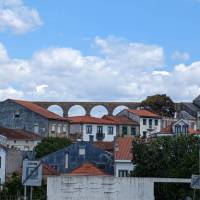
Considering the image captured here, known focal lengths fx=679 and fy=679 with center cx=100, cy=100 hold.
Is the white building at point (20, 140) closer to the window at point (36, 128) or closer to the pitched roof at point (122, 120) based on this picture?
the window at point (36, 128)

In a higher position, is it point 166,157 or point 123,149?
point 123,149

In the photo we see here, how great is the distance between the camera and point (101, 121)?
121 meters

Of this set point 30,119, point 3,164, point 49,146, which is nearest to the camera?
point 3,164

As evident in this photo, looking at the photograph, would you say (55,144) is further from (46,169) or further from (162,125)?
(162,125)

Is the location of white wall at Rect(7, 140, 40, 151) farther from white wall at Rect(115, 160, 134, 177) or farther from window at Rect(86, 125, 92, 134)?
white wall at Rect(115, 160, 134, 177)

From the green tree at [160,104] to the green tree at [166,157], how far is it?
268 ft

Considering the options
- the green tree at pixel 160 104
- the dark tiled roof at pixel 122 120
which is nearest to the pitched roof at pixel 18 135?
the dark tiled roof at pixel 122 120

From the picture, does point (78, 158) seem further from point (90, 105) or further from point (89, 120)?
point (90, 105)

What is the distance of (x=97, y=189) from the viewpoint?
117ft

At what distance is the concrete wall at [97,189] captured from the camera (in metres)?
35.4

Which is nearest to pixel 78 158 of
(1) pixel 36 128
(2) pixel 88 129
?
(1) pixel 36 128

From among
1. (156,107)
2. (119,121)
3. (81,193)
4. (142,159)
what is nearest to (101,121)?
(119,121)

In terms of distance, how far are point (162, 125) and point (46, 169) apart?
57.0m

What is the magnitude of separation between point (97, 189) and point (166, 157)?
62.9 feet
